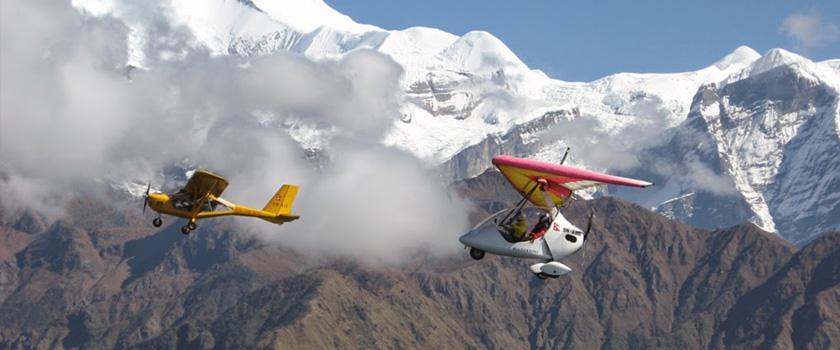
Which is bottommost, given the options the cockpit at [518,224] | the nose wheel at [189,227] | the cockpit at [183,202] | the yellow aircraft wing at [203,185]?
the cockpit at [518,224]

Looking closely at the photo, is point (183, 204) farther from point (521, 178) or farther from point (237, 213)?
point (521, 178)

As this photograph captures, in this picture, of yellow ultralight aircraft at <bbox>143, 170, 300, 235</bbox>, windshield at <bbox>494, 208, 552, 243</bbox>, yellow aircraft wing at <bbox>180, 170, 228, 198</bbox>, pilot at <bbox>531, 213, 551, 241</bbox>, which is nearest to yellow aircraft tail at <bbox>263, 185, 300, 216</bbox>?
yellow ultralight aircraft at <bbox>143, 170, 300, 235</bbox>

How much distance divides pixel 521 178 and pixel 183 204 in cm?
4736

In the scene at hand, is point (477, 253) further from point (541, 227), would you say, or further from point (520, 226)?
point (541, 227)

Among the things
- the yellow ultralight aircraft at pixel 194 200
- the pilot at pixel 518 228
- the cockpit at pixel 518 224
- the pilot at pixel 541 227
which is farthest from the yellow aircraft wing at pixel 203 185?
the pilot at pixel 541 227

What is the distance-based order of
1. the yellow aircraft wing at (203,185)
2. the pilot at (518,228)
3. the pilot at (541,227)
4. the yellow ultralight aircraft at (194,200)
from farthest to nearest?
the yellow ultralight aircraft at (194,200) → the yellow aircraft wing at (203,185) → the pilot at (541,227) → the pilot at (518,228)

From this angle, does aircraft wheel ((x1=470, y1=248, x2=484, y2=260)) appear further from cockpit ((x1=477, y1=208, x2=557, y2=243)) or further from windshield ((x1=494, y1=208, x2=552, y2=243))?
windshield ((x1=494, y1=208, x2=552, y2=243))

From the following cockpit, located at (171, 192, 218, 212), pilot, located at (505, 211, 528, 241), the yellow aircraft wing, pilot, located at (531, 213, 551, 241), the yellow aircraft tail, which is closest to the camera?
pilot, located at (505, 211, 528, 241)

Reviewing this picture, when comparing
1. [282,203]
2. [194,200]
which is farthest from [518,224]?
[282,203]

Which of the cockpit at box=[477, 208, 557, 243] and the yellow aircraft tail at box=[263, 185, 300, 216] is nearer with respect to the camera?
the cockpit at box=[477, 208, 557, 243]

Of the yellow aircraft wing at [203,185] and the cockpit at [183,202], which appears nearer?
the yellow aircraft wing at [203,185]

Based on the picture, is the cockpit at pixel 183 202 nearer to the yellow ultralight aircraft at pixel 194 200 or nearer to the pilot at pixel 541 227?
the yellow ultralight aircraft at pixel 194 200

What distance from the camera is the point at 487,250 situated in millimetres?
113625

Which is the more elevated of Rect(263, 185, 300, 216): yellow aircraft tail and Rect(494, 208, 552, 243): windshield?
Rect(263, 185, 300, 216): yellow aircraft tail
